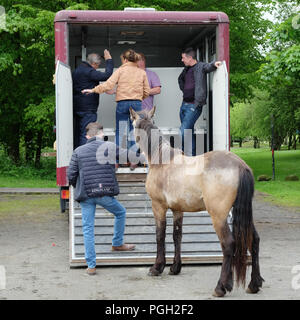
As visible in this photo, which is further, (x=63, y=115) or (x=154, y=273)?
(x=63, y=115)

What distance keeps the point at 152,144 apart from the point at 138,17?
2809mm

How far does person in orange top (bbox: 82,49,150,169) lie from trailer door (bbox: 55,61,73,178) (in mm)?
474

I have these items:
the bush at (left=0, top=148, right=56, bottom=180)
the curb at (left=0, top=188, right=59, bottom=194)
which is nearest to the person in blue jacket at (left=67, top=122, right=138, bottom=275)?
the curb at (left=0, top=188, right=59, bottom=194)

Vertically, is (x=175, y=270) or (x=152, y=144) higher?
(x=152, y=144)

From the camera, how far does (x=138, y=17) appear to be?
8789 mm

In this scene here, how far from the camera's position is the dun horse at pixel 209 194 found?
578 centimetres

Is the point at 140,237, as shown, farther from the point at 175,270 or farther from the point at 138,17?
the point at 138,17

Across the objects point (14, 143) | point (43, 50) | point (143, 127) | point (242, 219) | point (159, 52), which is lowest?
point (242, 219)

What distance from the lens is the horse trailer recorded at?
7.55 m

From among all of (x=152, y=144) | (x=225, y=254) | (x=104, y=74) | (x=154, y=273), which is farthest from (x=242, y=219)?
(x=104, y=74)

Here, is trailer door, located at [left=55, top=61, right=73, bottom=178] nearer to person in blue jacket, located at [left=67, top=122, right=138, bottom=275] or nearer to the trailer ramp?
the trailer ramp

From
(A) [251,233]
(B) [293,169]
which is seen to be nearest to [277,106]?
(B) [293,169]
